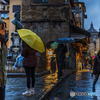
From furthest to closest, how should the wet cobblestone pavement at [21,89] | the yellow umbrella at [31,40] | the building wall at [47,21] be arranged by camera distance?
1. the building wall at [47,21]
2. the yellow umbrella at [31,40]
3. the wet cobblestone pavement at [21,89]

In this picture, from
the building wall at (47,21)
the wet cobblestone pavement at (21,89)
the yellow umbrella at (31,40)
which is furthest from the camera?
the building wall at (47,21)

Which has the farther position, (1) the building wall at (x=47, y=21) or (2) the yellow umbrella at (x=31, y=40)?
(1) the building wall at (x=47, y=21)

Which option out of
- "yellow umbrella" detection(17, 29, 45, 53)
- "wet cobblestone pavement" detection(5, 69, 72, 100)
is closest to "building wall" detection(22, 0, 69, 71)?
"wet cobblestone pavement" detection(5, 69, 72, 100)

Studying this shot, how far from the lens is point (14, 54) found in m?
21.0

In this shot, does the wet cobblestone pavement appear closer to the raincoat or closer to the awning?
the raincoat

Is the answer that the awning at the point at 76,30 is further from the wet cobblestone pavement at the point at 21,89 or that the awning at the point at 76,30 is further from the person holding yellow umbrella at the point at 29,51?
the person holding yellow umbrella at the point at 29,51

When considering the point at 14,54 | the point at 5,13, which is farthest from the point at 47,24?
the point at 5,13

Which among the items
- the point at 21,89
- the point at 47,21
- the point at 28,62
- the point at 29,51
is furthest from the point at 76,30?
the point at 28,62

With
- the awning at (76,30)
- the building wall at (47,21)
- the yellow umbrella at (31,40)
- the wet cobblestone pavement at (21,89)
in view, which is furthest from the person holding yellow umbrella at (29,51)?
the awning at (76,30)

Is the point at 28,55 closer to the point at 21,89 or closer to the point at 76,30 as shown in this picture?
the point at 21,89

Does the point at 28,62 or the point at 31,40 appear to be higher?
the point at 31,40

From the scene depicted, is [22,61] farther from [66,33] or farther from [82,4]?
[82,4]

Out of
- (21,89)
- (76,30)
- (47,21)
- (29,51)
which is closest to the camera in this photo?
(29,51)

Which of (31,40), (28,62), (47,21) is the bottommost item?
(28,62)
